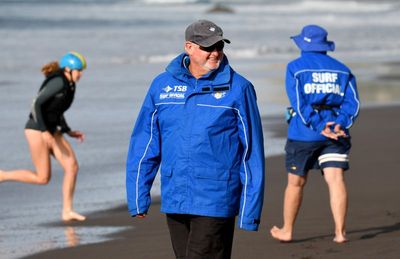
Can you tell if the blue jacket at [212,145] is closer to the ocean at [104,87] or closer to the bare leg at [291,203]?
the bare leg at [291,203]

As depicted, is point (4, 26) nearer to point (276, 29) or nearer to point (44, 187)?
point (276, 29)

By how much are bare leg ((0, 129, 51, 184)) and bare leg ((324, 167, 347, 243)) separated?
113 inches


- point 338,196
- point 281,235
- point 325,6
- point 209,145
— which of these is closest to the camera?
point 209,145

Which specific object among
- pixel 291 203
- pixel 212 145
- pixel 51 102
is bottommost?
pixel 291 203

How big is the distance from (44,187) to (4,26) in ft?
137

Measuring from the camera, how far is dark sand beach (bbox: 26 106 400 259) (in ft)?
24.8

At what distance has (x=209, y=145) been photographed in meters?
5.14

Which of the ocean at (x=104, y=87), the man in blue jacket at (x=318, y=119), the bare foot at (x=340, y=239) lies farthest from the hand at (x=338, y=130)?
the ocean at (x=104, y=87)

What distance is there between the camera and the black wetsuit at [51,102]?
9211mm

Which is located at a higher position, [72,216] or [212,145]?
[212,145]

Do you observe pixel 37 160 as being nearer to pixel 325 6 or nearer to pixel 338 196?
pixel 338 196

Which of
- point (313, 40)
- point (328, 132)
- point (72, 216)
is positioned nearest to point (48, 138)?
point (72, 216)

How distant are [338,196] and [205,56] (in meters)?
2.83

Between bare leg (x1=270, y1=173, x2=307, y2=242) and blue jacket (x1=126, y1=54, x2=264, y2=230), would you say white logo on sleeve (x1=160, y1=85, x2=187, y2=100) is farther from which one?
bare leg (x1=270, y1=173, x2=307, y2=242)
